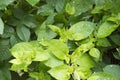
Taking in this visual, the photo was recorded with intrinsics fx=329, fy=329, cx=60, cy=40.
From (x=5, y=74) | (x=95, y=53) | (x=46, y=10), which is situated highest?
(x=46, y=10)

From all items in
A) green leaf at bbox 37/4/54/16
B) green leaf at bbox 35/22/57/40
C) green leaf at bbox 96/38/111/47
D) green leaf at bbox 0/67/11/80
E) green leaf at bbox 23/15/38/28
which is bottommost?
green leaf at bbox 0/67/11/80

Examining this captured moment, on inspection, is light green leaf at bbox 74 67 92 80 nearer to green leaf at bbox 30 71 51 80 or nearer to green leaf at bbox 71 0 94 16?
green leaf at bbox 30 71 51 80

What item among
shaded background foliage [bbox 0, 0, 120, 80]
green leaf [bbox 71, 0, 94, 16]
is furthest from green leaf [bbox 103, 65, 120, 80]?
green leaf [bbox 71, 0, 94, 16]

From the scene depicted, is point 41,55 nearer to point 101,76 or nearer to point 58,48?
point 58,48

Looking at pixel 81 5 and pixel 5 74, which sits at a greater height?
pixel 81 5

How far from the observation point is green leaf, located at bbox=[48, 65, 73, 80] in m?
0.94

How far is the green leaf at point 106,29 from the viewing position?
1044mm

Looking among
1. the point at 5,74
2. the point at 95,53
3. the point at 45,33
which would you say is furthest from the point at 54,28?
the point at 5,74

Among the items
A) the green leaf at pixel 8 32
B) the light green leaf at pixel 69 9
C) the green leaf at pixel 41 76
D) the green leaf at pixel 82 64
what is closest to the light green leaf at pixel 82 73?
the green leaf at pixel 82 64

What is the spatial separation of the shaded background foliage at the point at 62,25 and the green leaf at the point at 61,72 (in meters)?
0.07

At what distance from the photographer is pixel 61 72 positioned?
0.95 metres

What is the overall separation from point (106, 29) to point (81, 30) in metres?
0.08

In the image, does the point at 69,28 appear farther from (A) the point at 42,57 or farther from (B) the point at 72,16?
(A) the point at 42,57

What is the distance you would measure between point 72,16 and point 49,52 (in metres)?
0.21
